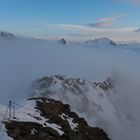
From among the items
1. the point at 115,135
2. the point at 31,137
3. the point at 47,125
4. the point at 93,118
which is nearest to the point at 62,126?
the point at 47,125

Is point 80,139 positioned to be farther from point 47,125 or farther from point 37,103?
point 37,103

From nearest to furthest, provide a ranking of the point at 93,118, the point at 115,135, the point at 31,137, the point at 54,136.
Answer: the point at 31,137
the point at 54,136
the point at 115,135
the point at 93,118

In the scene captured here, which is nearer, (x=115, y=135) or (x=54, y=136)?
(x=54, y=136)

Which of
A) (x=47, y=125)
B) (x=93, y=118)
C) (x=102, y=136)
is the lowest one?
(x=93, y=118)

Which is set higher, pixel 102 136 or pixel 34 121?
pixel 34 121

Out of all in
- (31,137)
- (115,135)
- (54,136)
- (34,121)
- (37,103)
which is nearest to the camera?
(31,137)

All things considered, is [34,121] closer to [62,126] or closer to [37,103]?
[62,126]
